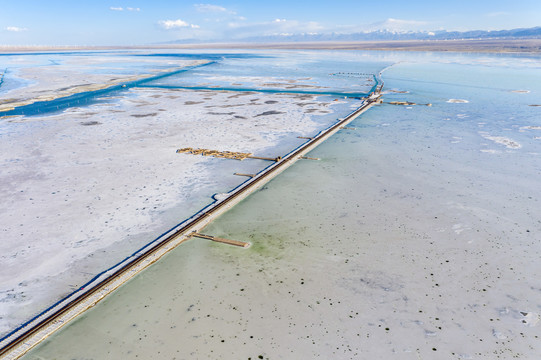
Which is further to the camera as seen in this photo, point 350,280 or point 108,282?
point 350,280

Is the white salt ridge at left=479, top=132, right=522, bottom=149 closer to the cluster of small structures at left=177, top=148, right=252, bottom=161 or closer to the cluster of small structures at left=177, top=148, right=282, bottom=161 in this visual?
the cluster of small structures at left=177, top=148, right=282, bottom=161

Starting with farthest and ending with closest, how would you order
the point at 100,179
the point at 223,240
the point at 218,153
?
1. the point at 218,153
2. the point at 100,179
3. the point at 223,240

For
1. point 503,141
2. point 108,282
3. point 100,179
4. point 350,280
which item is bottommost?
point 350,280

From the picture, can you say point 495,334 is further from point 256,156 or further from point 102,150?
point 102,150

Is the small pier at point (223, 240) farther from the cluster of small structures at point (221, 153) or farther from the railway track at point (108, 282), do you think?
the cluster of small structures at point (221, 153)

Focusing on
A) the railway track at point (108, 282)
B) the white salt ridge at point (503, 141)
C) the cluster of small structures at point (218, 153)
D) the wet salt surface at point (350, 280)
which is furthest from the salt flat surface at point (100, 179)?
the white salt ridge at point (503, 141)


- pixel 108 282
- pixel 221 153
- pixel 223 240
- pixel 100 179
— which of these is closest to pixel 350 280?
pixel 223 240

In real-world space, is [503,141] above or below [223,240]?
above

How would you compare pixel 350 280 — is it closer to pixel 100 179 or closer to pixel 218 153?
pixel 218 153
